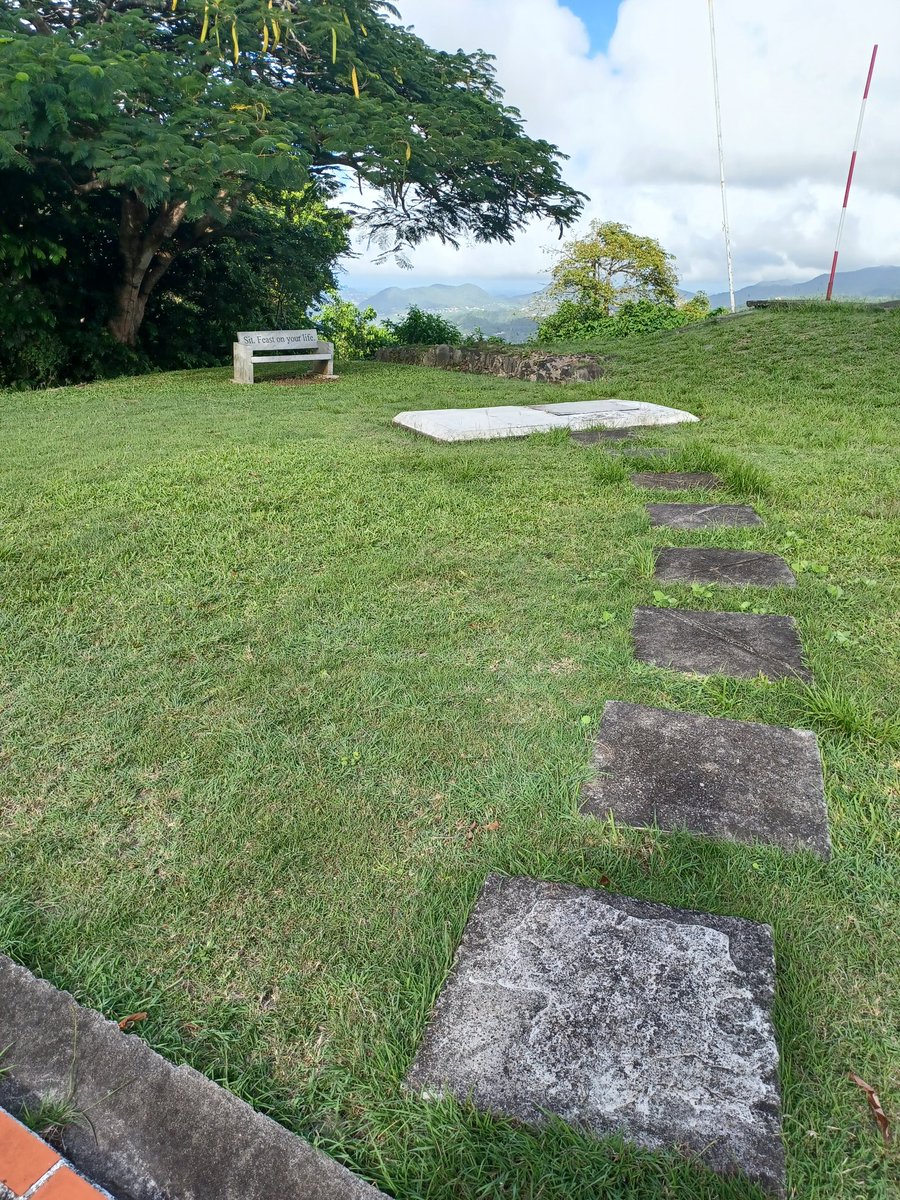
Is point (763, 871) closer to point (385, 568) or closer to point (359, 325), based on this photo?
point (385, 568)

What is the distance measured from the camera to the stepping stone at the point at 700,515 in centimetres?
354

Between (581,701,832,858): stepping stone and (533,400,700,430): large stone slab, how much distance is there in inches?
167

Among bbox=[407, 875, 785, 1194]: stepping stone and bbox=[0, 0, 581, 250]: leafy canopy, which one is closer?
bbox=[407, 875, 785, 1194]: stepping stone

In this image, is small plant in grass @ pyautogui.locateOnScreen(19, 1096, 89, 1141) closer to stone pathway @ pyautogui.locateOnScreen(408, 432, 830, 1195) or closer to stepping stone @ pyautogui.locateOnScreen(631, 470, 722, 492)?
stone pathway @ pyautogui.locateOnScreen(408, 432, 830, 1195)

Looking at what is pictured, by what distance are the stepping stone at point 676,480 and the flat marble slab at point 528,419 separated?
4.54 ft

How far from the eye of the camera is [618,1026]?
1.17 m

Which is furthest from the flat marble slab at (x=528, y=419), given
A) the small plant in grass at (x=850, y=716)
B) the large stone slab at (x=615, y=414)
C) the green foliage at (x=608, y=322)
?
the green foliage at (x=608, y=322)

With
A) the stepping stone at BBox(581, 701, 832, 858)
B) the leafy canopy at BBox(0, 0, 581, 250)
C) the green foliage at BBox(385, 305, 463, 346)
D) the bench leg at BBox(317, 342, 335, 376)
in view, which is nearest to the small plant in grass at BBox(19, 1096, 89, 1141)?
the stepping stone at BBox(581, 701, 832, 858)

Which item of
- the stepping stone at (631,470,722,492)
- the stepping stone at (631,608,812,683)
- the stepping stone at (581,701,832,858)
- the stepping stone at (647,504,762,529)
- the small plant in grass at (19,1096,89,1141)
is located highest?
the stepping stone at (631,470,722,492)

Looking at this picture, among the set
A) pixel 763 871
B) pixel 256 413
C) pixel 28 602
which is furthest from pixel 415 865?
pixel 256 413

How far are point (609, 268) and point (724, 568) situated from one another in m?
17.9

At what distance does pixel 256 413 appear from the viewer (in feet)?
22.1

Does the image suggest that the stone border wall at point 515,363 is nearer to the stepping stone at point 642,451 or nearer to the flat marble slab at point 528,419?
the flat marble slab at point 528,419

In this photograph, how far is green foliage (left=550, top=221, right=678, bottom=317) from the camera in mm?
18516
